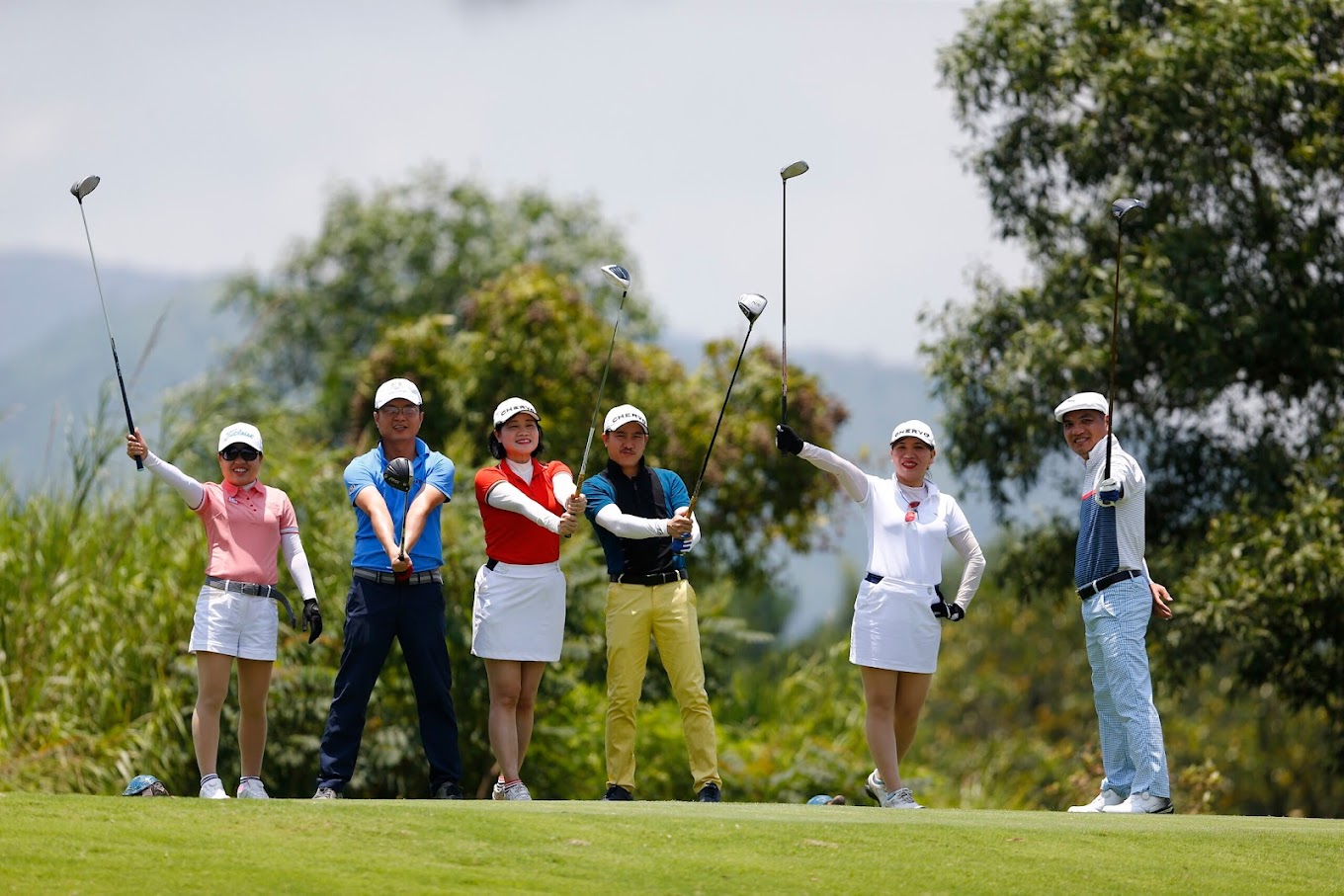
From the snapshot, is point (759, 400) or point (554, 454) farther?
point (759, 400)

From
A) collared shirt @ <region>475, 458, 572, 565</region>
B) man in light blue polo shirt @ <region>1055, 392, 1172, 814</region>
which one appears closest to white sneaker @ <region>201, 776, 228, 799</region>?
collared shirt @ <region>475, 458, 572, 565</region>

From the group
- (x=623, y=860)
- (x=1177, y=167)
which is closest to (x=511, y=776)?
(x=623, y=860)

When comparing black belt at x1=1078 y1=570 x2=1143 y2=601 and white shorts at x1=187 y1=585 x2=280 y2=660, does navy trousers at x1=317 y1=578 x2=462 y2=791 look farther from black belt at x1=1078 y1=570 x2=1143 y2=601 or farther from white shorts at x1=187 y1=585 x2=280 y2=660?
black belt at x1=1078 y1=570 x2=1143 y2=601

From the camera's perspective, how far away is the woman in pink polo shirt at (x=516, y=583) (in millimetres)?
8961

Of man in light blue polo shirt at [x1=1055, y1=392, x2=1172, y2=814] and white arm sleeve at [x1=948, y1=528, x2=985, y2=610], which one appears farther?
white arm sleeve at [x1=948, y1=528, x2=985, y2=610]

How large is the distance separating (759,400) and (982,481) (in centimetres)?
609

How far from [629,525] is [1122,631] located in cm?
262

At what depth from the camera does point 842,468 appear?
912cm

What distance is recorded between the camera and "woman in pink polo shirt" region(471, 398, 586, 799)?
8.96 meters

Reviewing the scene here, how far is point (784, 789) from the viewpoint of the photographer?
19.4 metres

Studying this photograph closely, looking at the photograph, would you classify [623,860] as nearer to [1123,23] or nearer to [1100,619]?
[1100,619]

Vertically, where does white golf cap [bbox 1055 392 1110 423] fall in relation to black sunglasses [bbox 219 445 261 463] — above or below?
above

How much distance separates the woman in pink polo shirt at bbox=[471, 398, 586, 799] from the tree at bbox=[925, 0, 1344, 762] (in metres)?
8.01

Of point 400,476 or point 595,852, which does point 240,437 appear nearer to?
point 400,476
